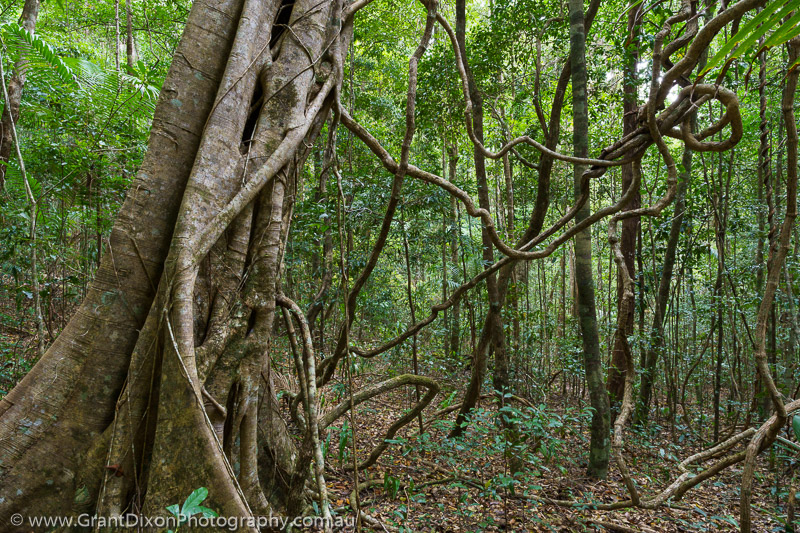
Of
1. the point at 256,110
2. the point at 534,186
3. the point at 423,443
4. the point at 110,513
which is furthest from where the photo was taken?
the point at 534,186

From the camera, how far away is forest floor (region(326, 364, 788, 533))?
316cm

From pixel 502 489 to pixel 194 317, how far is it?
292 cm

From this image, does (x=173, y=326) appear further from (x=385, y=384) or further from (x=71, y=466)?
(x=385, y=384)

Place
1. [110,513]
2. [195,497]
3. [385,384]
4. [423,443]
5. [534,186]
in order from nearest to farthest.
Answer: [195,497]
[110,513]
[385,384]
[423,443]
[534,186]

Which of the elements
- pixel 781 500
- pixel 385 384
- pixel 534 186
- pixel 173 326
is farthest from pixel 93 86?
pixel 781 500

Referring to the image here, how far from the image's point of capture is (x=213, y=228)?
2.01m

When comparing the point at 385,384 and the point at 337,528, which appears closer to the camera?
the point at 337,528

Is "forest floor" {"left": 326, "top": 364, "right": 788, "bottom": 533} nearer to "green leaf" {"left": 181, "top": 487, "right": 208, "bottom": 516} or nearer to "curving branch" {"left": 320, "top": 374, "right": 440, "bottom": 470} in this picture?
"curving branch" {"left": 320, "top": 374, "right": 440, "bottom": 470}

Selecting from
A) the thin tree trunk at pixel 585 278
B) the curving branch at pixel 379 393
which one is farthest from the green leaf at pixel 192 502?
the thin tree trunk at pixel 585 278

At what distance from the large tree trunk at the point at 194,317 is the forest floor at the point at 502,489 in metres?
1.01

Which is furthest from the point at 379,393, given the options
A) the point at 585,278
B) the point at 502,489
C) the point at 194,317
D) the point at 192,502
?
the point at 585,278

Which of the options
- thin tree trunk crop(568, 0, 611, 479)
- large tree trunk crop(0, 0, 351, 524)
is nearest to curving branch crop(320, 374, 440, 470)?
large tree trunk crop(0, 0, 351, 524)

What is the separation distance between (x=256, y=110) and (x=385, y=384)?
1.82 m

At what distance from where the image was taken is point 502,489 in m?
3.71
